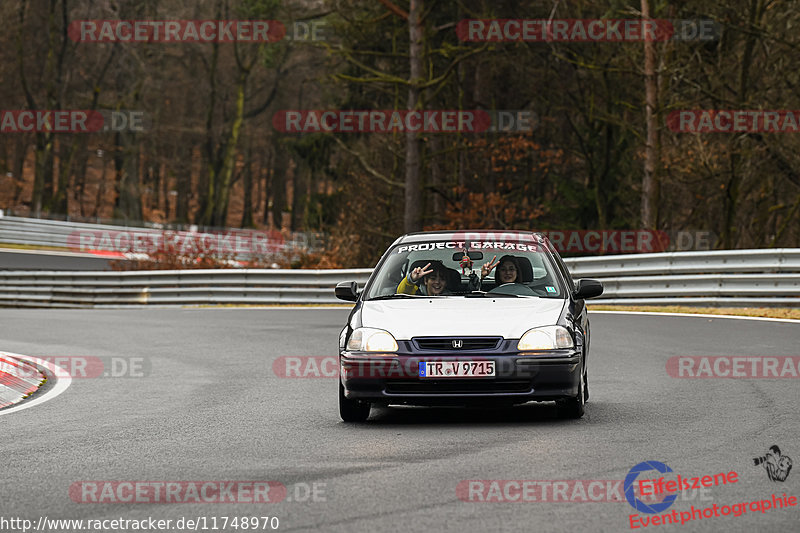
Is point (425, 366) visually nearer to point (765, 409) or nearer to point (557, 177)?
point (765, 409)

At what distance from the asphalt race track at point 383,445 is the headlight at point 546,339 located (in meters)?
0.59

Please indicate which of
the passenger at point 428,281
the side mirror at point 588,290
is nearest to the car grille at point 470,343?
the passenger at point 428,281

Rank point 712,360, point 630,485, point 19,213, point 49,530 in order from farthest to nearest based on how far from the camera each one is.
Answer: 1. point 19,213
2. point 712,360
3. point 630,485
4. point 49,530

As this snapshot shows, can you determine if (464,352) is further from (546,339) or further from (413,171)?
(413,171)

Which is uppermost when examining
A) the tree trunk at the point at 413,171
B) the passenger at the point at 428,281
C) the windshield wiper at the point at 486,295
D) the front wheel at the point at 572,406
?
the tree trunk at the point at 413,171

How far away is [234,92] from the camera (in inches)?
2817

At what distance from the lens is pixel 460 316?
9461mm

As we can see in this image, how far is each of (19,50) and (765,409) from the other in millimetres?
52820

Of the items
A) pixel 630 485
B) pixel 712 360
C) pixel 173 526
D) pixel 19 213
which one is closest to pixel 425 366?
pixel 630 485

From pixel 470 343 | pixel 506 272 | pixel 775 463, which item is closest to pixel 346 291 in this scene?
pixel 506 272

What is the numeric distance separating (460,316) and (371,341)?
696 mm

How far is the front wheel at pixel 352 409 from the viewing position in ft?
31.5

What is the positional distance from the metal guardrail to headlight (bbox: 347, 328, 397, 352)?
43.2ft

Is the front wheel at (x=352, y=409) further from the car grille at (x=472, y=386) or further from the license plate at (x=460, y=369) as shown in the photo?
the license plate at (x=460, y=369)
